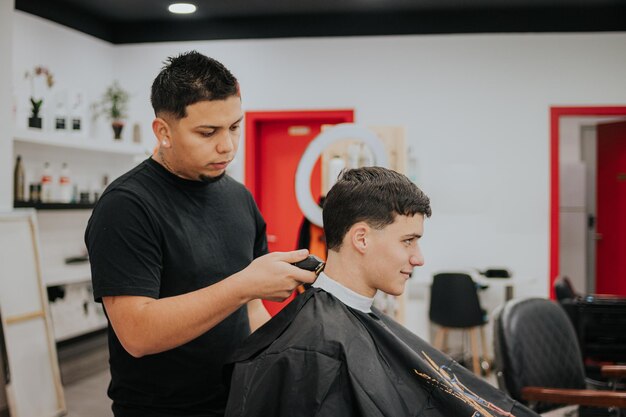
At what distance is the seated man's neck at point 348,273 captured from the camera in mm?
1508

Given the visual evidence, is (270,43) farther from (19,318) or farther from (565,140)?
(565,140)

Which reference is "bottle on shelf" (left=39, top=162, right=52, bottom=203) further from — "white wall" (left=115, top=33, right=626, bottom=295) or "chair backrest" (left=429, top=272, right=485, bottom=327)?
"chair backrest" (left=429, top=272, right=485, bottom=327)

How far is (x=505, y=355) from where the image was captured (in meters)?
2.33

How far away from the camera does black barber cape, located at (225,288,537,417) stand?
1.30 m

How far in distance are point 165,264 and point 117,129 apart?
4107mm

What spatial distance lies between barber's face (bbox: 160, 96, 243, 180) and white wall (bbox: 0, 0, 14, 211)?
2.76m

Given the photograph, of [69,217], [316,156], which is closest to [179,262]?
[316,156]

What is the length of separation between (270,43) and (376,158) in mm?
3203

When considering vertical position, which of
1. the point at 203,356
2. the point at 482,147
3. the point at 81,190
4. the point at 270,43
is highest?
the point at 270,43

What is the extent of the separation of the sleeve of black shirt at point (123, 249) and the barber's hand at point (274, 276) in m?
0.21

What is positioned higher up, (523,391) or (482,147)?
(482,147)

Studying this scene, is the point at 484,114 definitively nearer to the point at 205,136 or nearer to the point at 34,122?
the point at 34,122

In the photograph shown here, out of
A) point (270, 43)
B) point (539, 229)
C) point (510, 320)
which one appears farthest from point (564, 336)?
point (270, 43)

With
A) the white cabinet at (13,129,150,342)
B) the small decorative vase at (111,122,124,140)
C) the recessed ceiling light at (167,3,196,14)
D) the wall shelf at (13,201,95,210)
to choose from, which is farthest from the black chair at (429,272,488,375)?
the recessed ceiling light at (167,3,196,14)
